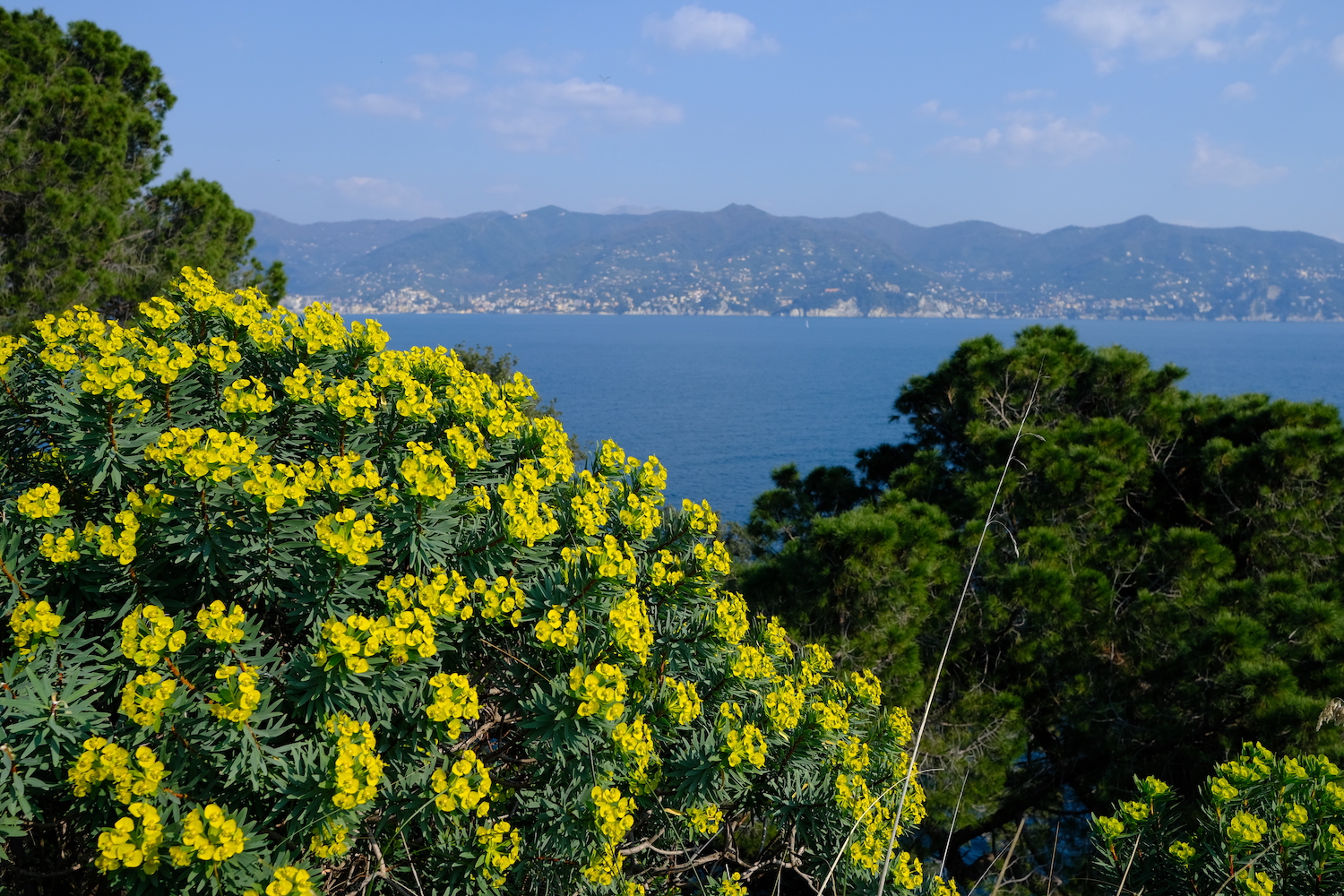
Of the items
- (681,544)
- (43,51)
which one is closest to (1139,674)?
(681,544)

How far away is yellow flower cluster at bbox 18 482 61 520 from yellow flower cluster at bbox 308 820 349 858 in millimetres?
1136

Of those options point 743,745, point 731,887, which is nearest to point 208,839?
point 743,745

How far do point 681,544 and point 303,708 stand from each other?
1.44 metres

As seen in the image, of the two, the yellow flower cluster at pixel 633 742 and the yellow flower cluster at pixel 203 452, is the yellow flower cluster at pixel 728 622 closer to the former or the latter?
the yellow flower cluster at pixel 633 742

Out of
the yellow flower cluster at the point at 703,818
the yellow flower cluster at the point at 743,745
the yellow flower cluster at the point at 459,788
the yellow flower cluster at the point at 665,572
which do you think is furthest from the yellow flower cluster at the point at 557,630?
the yellow flower cluster at the point at 703,818

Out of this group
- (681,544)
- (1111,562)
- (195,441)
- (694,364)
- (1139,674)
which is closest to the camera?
(195,441)

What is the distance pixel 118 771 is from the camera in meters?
1.81

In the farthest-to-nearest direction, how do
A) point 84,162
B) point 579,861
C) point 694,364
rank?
point 694,364 < point 84,162 < point 579,861

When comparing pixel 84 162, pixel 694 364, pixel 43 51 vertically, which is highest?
pixel 43 51

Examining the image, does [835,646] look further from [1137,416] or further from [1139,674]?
[1137,416]

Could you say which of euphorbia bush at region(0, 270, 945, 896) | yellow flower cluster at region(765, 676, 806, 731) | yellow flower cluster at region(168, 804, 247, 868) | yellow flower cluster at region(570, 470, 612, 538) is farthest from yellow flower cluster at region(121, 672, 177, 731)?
yellow flower cluster at region(765, 676, 806, 731)

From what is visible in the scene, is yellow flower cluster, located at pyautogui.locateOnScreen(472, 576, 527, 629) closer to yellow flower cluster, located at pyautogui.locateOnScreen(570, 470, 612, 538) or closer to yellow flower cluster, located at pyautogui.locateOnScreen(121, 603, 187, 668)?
yellow flower cluster, located at pyautogui.locateOnScreen(570, 470, 612, 538)

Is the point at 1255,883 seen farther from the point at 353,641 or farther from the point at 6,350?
the point at 6,350

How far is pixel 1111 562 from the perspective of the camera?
697 centimetres
